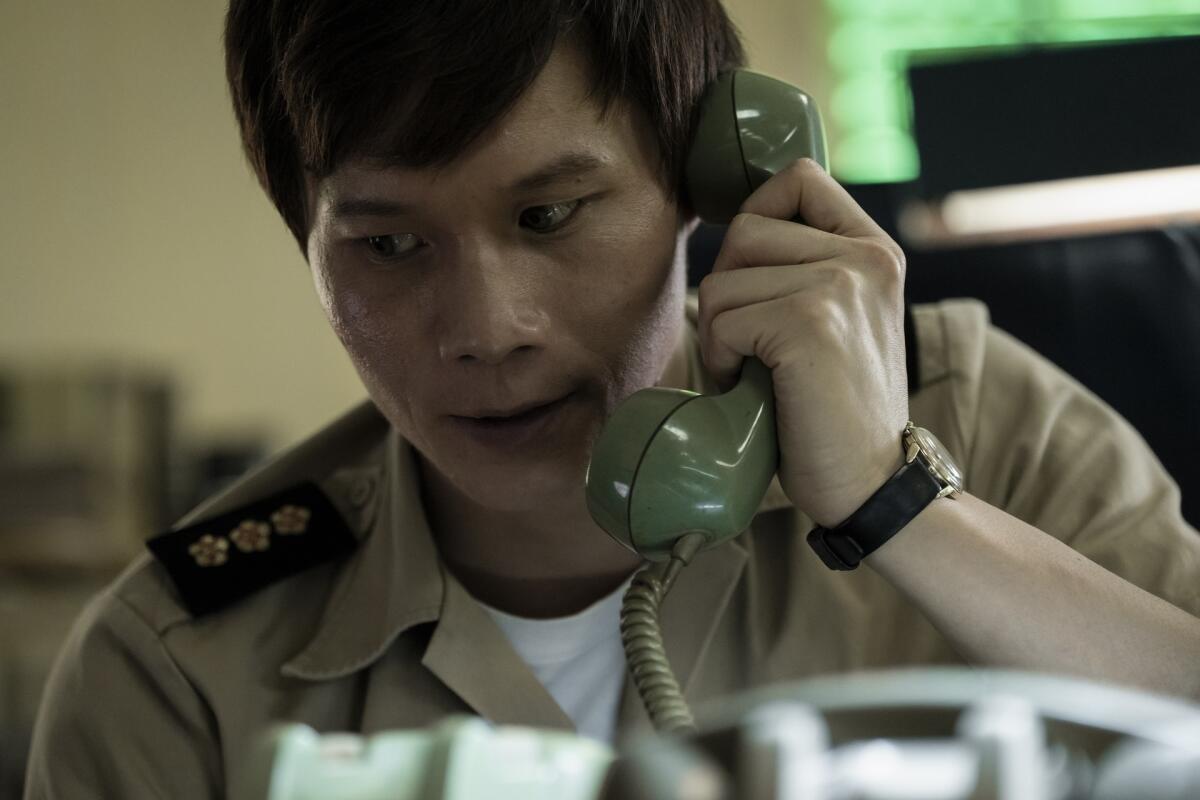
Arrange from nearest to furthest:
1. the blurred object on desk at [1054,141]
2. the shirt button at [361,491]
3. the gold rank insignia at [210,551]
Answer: the gold rank insignia at [210,551] → the shirt button at [361,491] → the blurred object on desk at [1054,141]

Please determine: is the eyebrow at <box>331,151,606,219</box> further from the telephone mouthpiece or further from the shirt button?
the shirt button

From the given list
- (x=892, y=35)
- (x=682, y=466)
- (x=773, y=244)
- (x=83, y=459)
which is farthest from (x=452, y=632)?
(x=892, y=35)

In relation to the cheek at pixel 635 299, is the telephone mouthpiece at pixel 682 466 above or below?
below

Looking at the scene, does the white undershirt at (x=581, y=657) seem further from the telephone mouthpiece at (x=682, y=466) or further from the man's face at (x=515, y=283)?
the telephone mouthpiece at (x=682, y=466)

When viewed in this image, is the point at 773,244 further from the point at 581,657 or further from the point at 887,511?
the point at 581,657

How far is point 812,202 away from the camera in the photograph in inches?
38.6

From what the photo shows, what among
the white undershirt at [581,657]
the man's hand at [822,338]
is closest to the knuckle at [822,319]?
the man's hand at [822,338]

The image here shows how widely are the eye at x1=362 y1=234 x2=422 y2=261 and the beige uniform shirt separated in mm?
287

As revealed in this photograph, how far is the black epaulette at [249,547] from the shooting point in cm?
117

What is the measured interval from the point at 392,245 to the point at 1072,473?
56cm

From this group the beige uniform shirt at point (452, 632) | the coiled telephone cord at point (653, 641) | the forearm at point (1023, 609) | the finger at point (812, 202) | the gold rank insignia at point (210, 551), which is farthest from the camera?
the gold rank insignia at point (210, 551)

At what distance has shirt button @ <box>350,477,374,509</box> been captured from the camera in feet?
4.26

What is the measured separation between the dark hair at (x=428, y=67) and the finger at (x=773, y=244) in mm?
101

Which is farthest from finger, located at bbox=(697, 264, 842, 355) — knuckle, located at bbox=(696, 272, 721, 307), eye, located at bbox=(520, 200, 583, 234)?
eye, located at bbox=(520, 200, 583, 234)
